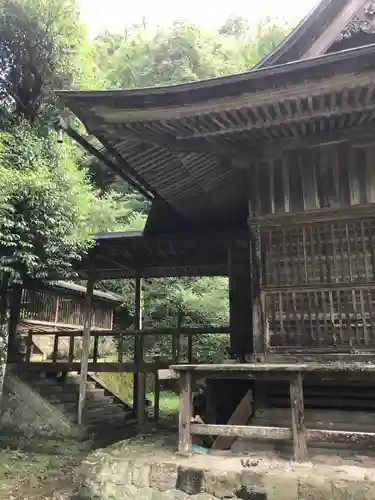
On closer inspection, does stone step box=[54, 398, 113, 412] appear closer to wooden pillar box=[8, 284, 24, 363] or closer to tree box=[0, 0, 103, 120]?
wooden pillar box=[8, 284, 24, 363]

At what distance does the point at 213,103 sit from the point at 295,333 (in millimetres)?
3271

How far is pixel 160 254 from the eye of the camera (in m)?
11.1

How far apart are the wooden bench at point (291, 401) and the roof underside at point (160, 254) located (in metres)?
4.92

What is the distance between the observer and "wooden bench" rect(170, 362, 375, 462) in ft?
14.0

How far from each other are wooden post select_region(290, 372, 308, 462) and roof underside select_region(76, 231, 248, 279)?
5.17 metres

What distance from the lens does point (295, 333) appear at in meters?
5.80

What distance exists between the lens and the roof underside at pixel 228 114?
498 centimetres

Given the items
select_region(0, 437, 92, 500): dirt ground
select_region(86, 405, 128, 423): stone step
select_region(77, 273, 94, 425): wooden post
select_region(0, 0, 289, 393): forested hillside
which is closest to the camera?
select_region(0, 437, 92, 500): dirt ground

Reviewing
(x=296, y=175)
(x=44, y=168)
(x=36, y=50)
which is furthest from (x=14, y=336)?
(x=296, y=175)

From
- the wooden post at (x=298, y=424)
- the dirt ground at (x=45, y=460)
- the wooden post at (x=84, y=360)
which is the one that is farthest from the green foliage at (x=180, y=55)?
the wooden post at (x=298, y=424)

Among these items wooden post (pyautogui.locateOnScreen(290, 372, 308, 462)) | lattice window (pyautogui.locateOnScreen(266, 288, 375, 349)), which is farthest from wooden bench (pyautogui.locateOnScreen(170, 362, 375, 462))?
lattice window (pyautogui.locateOnScreen(266, 288, 375, 349))

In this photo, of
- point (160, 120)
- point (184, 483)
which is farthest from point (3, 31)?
point (184, 483)

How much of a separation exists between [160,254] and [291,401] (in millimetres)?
7118

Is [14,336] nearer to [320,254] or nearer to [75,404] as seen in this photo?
[75,404]
